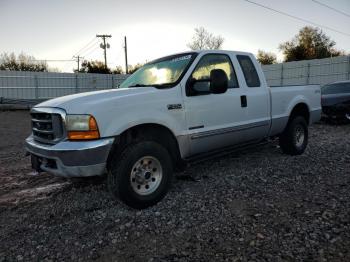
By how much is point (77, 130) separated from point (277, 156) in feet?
13.7

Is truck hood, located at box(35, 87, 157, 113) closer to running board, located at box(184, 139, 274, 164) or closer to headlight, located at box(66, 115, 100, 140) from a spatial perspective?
headlight, located at box(66, 115, 100, 140)

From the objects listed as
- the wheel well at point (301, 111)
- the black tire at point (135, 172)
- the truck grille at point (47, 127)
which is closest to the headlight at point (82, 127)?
the truck grille at point (47, 127)

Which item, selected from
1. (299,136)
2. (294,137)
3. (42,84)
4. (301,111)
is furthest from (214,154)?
(42,84)

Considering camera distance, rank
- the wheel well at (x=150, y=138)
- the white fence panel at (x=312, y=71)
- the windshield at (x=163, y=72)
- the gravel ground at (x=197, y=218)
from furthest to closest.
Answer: the white fence panel at (x=312, y=71), the windshield at (x=163, y=72), the wheel well at (x=150, y=138), the gravel ground at (x=197, y=218)

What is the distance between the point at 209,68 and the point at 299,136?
279cm

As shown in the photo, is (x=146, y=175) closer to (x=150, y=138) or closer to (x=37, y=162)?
(x=150, y=138)

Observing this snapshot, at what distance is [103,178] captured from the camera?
477 centimetres

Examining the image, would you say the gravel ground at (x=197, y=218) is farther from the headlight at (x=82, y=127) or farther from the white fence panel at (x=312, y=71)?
the white fence panel at (x=312, y=71)

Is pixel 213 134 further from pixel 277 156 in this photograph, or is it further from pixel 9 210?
pixel 9 210

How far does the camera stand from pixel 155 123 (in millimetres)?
3527

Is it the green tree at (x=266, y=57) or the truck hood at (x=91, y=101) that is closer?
the truck hood at (x=91, y=101)

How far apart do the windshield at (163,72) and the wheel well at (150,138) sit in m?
0.61

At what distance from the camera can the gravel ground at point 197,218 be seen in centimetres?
263

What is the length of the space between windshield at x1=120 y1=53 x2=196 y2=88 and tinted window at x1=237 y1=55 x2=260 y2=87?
1.07 metres
